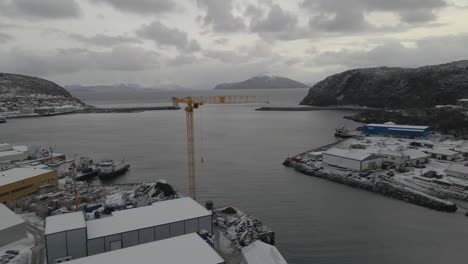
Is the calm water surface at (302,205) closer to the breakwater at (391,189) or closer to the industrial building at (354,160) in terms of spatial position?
the breakwater at (391,189)

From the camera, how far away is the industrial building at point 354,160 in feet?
51.5

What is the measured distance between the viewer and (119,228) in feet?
26.2

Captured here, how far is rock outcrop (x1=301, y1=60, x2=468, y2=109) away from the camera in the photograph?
47.1 meters

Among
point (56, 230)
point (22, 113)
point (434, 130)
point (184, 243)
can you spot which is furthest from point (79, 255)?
point (22, 113)

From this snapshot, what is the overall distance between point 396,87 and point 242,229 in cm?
5474

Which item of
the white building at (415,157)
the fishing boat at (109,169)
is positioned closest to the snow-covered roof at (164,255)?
the fishing boat at (109,169)

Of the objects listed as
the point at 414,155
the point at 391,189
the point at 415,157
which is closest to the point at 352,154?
the point at 415,157

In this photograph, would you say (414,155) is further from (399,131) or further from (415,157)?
(399,131)

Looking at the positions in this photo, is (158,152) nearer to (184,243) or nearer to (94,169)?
(94,169)

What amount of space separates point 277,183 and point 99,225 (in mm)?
8990

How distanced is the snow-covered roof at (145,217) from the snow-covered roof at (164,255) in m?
1.36

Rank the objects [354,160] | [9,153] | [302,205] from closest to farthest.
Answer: [302,205]
[354,160]
[9,153]

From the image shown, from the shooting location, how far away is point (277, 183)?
1514cm

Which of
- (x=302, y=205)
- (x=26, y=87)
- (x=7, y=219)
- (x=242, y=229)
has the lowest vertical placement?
(x=302, y=205)
